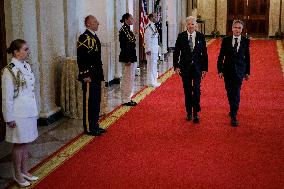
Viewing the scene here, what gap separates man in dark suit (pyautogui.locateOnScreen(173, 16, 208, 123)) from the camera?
705cm

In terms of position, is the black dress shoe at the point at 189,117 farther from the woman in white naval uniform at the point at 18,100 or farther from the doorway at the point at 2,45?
the woman in white naval uniform at the point at 18,100

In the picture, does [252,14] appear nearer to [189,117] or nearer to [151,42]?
[151,42]

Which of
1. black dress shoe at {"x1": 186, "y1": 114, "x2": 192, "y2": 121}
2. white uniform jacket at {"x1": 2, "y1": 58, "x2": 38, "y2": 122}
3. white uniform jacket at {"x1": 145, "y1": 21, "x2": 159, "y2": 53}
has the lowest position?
black dress shoe at {"x1": 186, "y1": 114, "x2": 192, "y2": 121}

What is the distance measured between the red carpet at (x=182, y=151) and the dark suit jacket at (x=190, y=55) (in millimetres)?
911

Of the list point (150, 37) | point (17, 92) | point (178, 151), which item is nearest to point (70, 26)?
point (150, 37)

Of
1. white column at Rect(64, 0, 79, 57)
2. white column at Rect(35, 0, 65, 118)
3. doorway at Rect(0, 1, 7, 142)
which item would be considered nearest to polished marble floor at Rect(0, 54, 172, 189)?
doorway at Rect(0, 1, 7, 142)

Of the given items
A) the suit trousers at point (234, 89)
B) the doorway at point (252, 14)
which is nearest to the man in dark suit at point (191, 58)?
the suit trousers at point (234, 89)

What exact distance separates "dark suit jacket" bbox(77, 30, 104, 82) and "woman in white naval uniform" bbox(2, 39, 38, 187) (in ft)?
5.90

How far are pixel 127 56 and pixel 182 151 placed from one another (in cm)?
307

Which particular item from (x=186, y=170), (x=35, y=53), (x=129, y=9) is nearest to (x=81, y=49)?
(x=35, y=53)

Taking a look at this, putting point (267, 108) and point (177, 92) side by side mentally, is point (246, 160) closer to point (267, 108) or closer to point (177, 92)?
point (267, 108)

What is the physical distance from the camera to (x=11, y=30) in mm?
6465

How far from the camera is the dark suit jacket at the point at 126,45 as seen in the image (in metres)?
8.45

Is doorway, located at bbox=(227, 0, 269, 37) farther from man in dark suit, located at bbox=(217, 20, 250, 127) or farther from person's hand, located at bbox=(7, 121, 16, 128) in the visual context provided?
person's hand, located at bbox=(7, 121, 16, 128)
